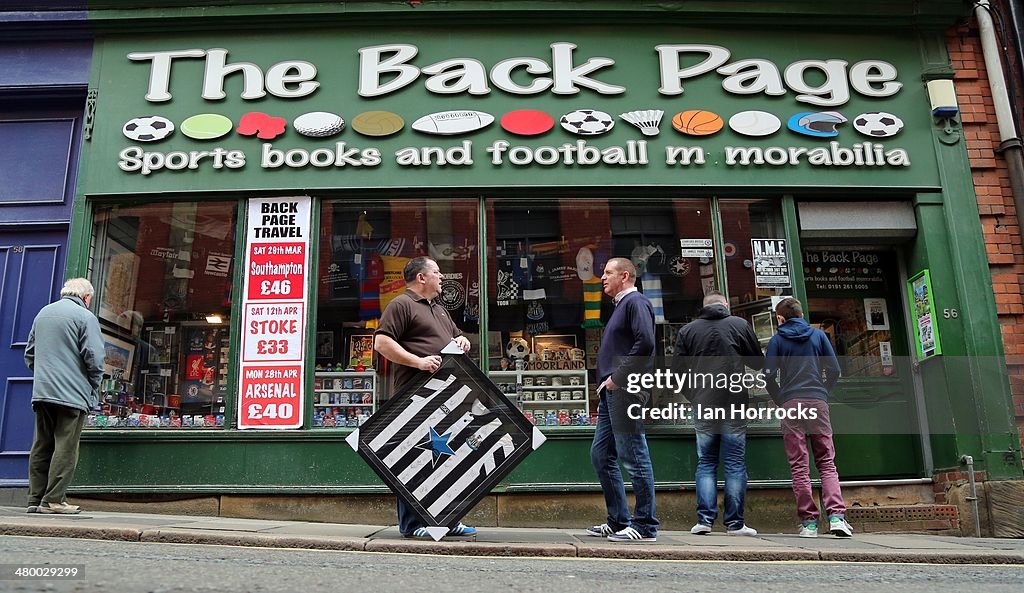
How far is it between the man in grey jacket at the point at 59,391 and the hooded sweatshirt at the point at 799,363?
222 inches

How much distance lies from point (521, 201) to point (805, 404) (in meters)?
3.27

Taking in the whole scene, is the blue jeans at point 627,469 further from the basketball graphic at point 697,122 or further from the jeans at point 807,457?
the basketball graphic at point 697,122

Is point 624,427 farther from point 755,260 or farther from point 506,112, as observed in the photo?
point 506,112

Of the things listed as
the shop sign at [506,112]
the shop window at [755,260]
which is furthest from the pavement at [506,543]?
the shop sign at [506,112]

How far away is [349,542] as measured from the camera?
5133mm

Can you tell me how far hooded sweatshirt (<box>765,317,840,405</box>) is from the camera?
6.92m

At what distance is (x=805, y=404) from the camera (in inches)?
271

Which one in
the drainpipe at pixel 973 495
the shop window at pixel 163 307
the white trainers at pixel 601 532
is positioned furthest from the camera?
the shop window at pixel 163 307

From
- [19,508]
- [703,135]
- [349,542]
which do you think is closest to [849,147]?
[703,135]

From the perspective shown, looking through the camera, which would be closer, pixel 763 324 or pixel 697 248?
pixel 763 324

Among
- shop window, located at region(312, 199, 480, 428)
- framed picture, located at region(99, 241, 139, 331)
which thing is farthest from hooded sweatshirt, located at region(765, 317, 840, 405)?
framed picture, located at region(99, 241, 139, 331)

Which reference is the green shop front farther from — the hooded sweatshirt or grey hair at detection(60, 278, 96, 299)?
grey hair at detection(60, 278, 96, 299)

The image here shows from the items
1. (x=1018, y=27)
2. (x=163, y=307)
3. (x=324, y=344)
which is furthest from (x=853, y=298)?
(x=163, y=307)

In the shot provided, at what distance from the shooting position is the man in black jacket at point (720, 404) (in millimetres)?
6770
